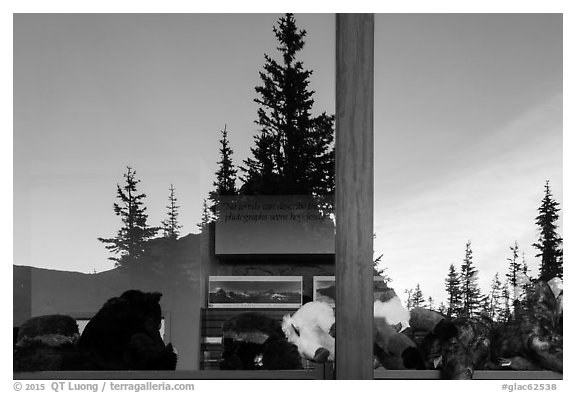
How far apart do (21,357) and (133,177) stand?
3.12m

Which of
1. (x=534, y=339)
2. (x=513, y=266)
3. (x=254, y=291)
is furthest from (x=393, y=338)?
(x=254, y=291)

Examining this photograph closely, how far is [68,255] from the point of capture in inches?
217

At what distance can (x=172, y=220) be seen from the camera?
5.62m

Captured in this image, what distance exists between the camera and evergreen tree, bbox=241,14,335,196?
5.25 metres

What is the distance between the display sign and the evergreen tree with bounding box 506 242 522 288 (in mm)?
1145

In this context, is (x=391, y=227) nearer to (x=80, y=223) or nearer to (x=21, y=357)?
(x=80, y=223)

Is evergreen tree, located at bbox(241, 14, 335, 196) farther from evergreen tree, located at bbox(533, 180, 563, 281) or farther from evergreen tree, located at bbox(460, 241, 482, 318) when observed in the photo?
evergreen tree, located at bbox(533, 180, 563, 281)

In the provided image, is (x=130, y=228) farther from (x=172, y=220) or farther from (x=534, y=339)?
(x=534, y=339)

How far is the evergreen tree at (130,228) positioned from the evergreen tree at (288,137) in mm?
722

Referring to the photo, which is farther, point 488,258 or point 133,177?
point 133,177

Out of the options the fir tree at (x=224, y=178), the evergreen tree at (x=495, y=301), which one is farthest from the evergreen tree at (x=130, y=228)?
the evergreen tree at (x=495, y=301)
